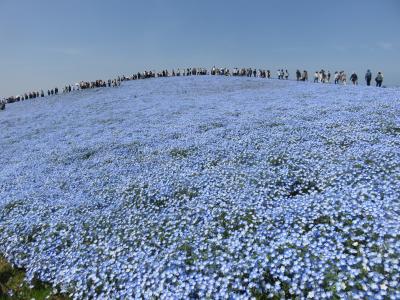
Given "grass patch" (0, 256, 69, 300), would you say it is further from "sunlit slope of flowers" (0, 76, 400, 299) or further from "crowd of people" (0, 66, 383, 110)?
"crowd of people" (0, 66, 383, 110)

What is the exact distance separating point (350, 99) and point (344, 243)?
1690 cm

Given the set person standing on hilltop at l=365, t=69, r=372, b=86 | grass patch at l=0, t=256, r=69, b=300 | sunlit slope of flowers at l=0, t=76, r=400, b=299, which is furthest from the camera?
person standing on hilltop at l=365, t=69, r=372, b=86

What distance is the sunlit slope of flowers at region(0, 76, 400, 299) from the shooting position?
639 centimetres

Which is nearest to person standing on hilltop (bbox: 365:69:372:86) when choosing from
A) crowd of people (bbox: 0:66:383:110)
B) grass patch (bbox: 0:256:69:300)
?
crowd of people (bbox: 0:66:383:110)

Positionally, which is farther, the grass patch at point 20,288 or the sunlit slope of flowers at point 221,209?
the grass patch at point 20,288

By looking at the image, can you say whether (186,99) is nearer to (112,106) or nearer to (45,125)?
(112,106)

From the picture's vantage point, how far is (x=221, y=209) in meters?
8.84

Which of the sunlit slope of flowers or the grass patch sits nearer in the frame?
the sunlit slope of flowers

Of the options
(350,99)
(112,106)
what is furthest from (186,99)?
(350,99)

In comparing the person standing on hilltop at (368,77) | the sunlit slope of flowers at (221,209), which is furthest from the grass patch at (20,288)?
the person standing on hilltop at (368,77)

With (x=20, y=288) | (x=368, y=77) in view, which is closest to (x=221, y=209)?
(x=20, y=288)

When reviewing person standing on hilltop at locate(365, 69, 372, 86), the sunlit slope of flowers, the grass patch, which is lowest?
the grass patch

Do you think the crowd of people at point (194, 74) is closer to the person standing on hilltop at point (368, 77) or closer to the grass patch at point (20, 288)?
the person standing on hilltop at point (368, 77)

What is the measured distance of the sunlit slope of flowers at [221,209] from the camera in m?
6.39
